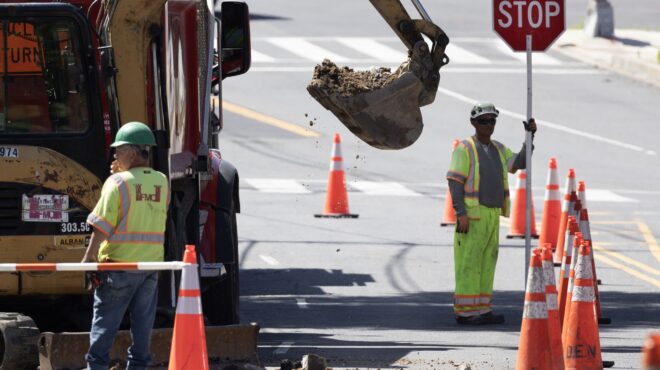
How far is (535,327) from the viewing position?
1050 cm

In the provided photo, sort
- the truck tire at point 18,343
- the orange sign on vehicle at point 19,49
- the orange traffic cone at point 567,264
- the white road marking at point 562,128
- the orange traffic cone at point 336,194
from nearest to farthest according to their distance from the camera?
the truck tire at point 18,343
the orange sign on vehicle at point 19,49
the orange traffic cone at point 567,264
the orange traffic cone at point 336,194
the white road marking at point 562,128

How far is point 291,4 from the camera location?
141 feet

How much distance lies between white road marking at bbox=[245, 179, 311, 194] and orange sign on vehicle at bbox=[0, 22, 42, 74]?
1124cm

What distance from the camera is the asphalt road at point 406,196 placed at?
13203 mm

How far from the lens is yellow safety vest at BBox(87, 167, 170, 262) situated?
9656 millimetres

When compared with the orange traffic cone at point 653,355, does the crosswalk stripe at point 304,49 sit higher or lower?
higher

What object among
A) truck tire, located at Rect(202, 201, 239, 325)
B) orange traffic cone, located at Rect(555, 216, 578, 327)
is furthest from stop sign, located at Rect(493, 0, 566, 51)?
truck tire, located at Rect(202, 201, 239, 325)

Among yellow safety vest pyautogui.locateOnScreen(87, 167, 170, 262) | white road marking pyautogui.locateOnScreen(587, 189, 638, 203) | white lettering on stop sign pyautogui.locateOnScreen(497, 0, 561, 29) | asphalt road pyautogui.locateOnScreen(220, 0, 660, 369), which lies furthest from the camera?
white road marking pyautogui.locateOnScreen(587, 189, 638, 203)

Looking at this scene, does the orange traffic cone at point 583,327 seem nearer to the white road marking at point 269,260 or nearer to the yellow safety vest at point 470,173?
the yellow safety vest at point 470,173

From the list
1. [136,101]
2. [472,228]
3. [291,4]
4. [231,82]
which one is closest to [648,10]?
[291,4]

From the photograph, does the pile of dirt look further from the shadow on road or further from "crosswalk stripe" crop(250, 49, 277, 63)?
"crosswalk stripe" crop(250, 49, 277, 63)

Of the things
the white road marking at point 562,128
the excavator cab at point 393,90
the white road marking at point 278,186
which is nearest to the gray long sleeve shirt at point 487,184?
the excavator cab at point 393,90

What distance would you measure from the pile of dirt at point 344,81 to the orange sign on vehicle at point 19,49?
207 cm

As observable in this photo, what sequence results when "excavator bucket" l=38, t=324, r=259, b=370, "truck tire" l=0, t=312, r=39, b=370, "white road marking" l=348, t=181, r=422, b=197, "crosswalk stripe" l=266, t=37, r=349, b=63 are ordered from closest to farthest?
"excavator bucket" l=38, t=324, r=259, b=370 < "truck tire" l=0, t=312, r=39, b=370 < "white road marking" l=348, t=181, r=422, b=197 < "crosswalk stripe" l=266, t=37, r=349, b=63
